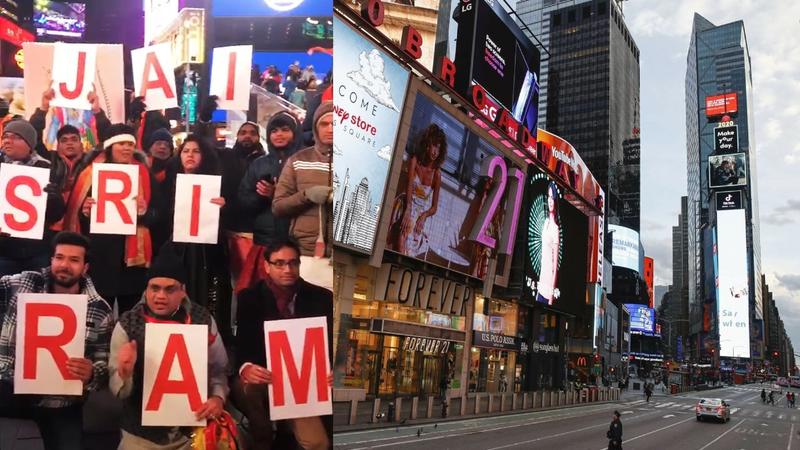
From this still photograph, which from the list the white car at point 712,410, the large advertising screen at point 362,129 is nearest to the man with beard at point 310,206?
the large advertising screen at point 362,129

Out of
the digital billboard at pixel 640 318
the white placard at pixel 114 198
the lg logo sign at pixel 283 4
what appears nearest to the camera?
the white placard at pixel 114 198

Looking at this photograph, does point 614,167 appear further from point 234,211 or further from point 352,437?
point 234,211

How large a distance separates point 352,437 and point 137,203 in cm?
1754

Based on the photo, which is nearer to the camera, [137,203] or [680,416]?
[137,203]

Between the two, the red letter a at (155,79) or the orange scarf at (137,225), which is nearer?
the orange scarf at (137,225)

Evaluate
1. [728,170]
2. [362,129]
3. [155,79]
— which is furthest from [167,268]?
[728,170]

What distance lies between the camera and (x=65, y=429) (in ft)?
9.27

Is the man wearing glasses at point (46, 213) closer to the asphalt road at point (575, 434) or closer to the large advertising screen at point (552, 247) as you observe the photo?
the asphalt road at point (575, 434)

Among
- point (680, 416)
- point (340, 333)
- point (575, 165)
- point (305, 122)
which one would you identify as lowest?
point (680, 416)

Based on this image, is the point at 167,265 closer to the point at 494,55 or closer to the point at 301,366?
the point at 301,366

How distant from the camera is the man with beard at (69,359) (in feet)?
9.21

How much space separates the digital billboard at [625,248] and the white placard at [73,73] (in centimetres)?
14028

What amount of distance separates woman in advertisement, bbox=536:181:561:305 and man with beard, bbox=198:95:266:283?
43616mm

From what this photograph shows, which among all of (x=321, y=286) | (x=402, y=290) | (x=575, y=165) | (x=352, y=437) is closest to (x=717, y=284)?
(x=575, y=165)
